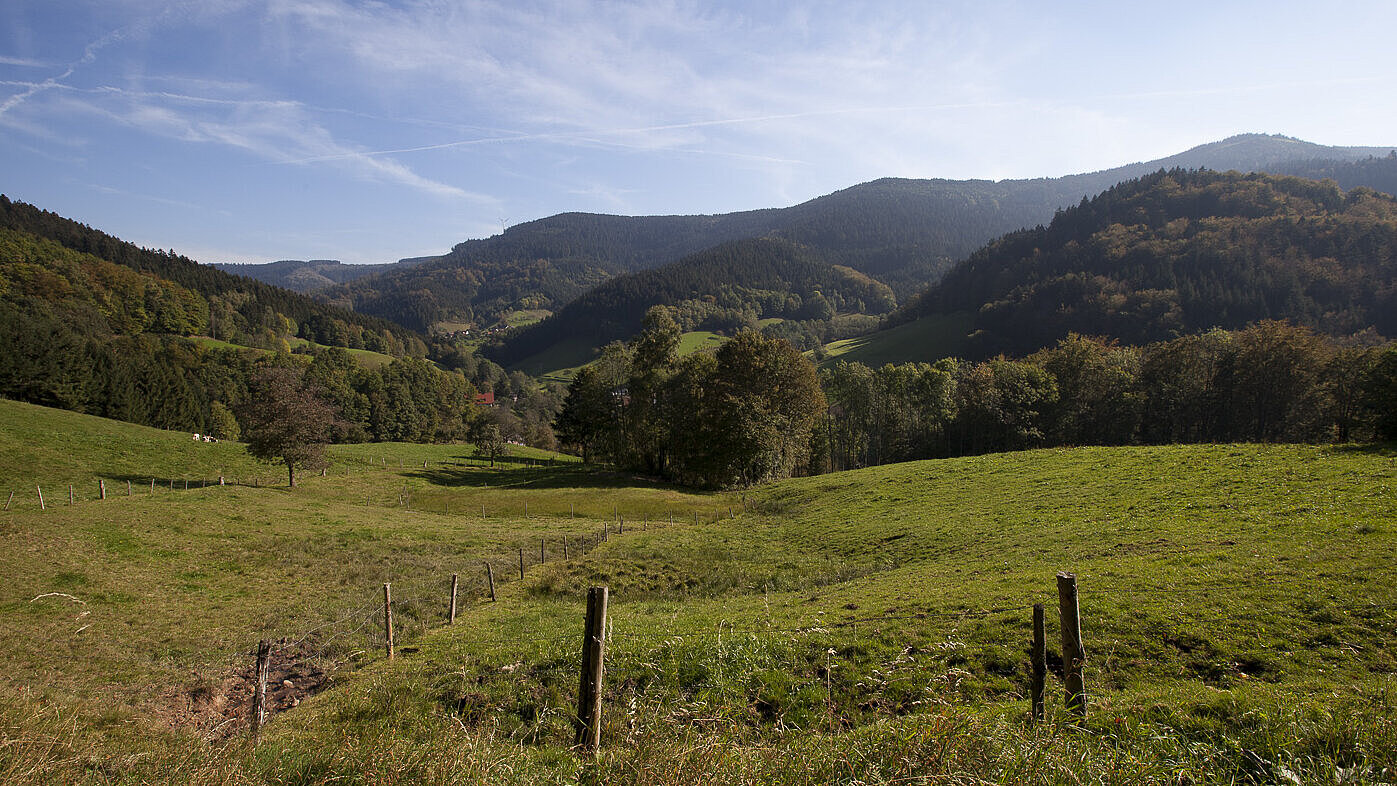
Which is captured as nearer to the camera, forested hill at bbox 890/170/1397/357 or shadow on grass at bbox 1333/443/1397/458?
shadow on grass at bbox 1333/443/1397/458

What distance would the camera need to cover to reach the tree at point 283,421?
43.5 m

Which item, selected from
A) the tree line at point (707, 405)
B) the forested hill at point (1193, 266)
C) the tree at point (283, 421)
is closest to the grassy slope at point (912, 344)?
the forested hill at point (1193, 266)

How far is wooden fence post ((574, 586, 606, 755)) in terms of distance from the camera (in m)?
5.94

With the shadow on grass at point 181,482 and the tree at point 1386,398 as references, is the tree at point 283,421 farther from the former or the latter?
the tree at point 1386,398

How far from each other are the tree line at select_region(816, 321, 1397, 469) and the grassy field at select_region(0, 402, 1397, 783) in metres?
38.4

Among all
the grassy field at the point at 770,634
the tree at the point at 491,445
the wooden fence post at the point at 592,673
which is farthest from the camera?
the tree at the point at 491,445

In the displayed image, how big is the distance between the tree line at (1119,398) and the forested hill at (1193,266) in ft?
200

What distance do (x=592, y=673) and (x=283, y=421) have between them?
50.1m

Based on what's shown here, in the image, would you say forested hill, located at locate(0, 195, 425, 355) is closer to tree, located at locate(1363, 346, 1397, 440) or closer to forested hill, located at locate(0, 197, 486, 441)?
forested hill, located at locate(0, 197, 486, 441)

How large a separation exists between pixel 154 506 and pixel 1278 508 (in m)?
51.6

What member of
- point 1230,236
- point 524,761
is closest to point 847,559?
point 524,761

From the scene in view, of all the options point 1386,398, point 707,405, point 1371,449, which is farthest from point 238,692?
point 1386,398

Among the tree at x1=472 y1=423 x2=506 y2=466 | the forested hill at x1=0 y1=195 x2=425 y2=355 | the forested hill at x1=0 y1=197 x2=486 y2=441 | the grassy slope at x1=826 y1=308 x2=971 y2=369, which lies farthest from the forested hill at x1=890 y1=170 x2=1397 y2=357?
the forested hill at x1=0 y1=195 x2=425 y2=355

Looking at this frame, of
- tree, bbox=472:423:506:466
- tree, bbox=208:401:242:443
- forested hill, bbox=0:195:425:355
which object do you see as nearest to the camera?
tree, bbox=472:423:506:466
